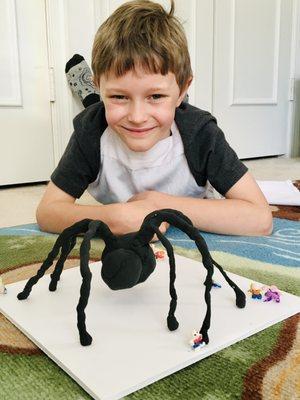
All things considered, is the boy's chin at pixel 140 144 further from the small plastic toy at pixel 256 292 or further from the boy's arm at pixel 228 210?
the small plastic toy at pixel 256 292

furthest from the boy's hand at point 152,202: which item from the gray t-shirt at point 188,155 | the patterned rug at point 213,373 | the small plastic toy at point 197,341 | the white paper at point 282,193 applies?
the white paper at point 282,193

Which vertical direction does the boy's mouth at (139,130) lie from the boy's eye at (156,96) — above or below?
below

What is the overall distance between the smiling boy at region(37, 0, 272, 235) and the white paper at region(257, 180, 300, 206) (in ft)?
0.88

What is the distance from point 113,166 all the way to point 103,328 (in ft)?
1.53

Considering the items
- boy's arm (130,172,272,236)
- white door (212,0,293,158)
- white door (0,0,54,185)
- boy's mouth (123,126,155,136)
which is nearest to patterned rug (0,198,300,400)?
boy's arm (130,172,272,236)

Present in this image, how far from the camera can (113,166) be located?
811mm

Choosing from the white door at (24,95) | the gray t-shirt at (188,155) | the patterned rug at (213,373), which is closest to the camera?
the patterned rug at (213,373)

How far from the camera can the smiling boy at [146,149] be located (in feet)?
2.11

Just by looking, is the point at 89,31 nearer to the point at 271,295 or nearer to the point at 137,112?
the point at 137,112

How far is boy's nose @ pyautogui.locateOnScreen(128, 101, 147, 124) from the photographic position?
2.09 ft

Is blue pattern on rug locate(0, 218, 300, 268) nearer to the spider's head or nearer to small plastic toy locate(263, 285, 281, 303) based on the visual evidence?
small plastic toy locate(263, 285, 281, 303)

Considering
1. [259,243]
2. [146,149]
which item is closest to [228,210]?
[259,243]

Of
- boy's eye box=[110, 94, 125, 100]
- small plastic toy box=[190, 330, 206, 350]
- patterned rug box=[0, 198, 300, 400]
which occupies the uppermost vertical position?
boy's eye box=[110, 94, 125, 100]

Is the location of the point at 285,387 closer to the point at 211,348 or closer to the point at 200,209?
the point at 211,348
